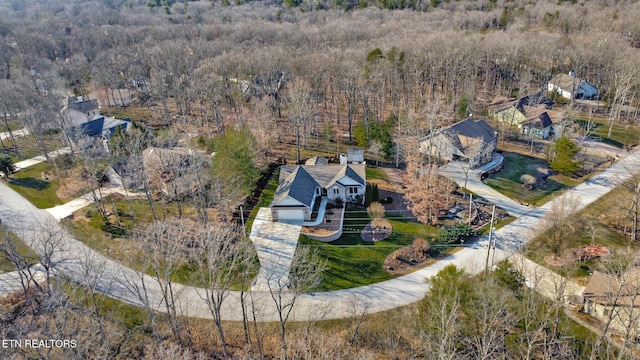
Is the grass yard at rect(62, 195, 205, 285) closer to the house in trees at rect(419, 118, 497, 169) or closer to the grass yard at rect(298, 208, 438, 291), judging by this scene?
the grass yard at rect(298, 208, 438, 291)

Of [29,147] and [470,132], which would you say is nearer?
[470,132]

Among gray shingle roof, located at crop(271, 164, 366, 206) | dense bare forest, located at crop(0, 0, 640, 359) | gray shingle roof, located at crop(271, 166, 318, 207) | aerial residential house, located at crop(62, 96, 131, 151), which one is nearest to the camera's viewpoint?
dense bare forest, located at crop(0, 0, 640, 359)

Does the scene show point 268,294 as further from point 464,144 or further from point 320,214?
point 464,144

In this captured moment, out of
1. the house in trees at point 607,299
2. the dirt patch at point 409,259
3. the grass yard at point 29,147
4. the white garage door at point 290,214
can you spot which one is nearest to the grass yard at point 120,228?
the white garage door at point 290,214

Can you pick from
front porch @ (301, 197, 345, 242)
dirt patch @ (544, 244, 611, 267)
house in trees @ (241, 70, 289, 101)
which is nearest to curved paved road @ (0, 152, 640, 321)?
→ dirt patch @ (544, 244, 611, 267)

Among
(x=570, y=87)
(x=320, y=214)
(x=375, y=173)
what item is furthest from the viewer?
(x=570, y=87)

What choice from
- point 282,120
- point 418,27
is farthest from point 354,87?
point 418,27

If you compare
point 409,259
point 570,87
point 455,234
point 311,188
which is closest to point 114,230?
point 311,188
